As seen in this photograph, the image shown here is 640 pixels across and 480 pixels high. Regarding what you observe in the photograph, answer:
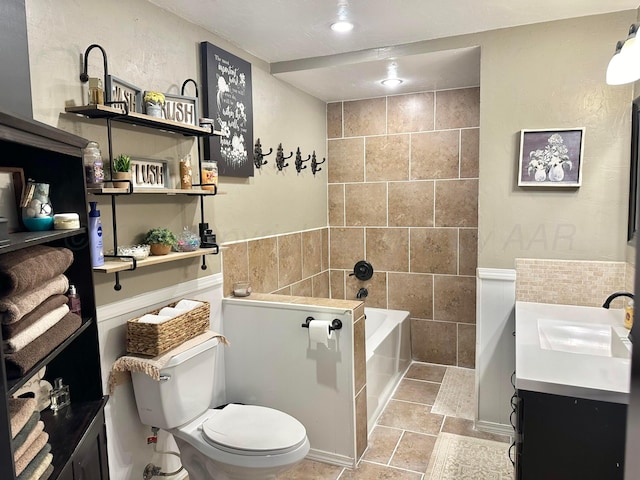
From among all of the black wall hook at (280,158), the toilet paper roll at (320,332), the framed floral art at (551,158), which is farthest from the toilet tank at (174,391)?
the framed floral art at (551,158)

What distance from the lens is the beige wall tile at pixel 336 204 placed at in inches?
163

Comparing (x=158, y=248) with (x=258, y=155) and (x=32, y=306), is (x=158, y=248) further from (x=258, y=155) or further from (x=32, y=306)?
(x=258, y=155)

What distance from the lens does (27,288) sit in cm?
117

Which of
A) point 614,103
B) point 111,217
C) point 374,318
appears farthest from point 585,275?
point 111,217

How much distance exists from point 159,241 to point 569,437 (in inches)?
70.6

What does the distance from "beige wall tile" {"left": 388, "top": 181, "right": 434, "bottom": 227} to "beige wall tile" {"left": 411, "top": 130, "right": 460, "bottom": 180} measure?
0.30 feet

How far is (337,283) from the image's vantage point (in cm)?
420

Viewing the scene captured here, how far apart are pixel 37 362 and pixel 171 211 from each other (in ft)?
4.16

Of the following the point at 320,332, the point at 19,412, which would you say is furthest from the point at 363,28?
the point at 19,412

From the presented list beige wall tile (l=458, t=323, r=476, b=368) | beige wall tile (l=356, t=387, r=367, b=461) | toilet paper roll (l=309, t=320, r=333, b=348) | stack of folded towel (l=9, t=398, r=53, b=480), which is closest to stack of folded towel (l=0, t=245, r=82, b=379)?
stack of folded towel (l=9, t=398, r=53, b=480)

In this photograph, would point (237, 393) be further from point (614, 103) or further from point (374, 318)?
point (614, 103)

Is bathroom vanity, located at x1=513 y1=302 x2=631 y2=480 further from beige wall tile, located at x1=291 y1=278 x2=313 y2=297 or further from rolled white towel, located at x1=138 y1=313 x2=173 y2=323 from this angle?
beige wall tile, located at x1=291 y1=278 x2=313 y2=297

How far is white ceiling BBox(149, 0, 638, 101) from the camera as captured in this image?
2.27 m

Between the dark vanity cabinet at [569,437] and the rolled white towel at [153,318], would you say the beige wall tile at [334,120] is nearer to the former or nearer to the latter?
the rolled white towel at [153,318]
